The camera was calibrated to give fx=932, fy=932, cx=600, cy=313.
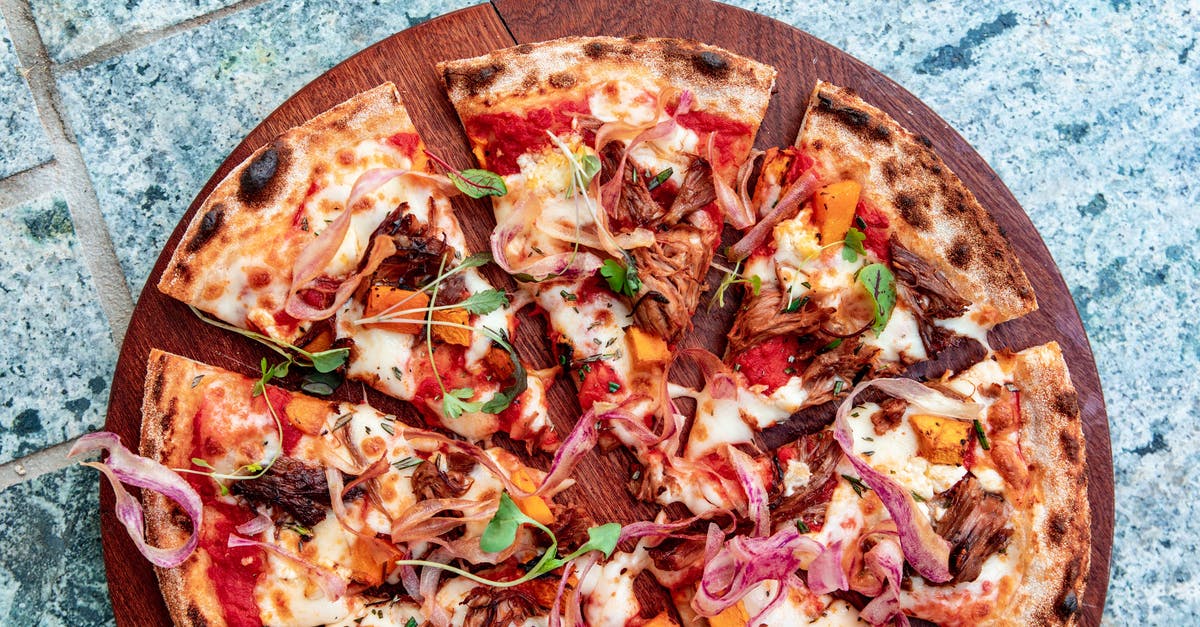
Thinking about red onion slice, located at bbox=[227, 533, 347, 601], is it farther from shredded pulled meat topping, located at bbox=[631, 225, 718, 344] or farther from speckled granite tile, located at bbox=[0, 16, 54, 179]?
speckled granite tile, located at bbox=[0, 16, 54, 179]

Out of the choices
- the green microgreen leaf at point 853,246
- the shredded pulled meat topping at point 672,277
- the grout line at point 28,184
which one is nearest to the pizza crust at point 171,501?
the grout line at point 28,184

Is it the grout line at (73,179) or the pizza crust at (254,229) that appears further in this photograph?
the grout line at (73,179)

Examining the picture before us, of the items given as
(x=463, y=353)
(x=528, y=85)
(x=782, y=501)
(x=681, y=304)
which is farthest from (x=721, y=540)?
(x=528, y=85)

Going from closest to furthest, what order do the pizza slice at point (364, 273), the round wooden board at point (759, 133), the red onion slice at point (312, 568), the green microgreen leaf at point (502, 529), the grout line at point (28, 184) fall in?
the green microgreen leaf at point (502, 529) → the red onion slice at point (312, 568) → the pizza slice at point (364, 273) → the round wooden board at point (759, 133) → the grout line at point (28, 184)

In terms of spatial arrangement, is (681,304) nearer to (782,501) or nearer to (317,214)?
(782,501)

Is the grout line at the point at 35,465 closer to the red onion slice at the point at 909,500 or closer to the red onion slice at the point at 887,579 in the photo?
the red onion slice at the point at 909,500

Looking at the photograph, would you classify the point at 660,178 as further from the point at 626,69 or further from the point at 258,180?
the point at 258,180

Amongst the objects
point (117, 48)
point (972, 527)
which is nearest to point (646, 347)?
point (972, 527)
